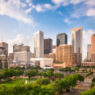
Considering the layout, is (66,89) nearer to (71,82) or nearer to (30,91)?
(71,82)

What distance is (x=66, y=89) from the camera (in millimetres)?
55125

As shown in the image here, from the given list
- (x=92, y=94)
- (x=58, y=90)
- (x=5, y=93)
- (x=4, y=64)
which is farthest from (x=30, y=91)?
(x=4, y=64)

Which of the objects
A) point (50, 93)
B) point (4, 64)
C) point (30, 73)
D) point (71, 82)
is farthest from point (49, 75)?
point (4, 64)

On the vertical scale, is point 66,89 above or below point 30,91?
below

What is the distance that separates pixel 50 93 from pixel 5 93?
44.5 ft

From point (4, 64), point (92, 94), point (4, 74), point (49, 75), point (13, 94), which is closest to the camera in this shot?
point (92, 94)

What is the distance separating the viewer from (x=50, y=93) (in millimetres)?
38844

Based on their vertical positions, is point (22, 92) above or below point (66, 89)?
above

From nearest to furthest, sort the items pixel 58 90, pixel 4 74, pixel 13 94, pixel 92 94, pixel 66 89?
1. pixel 92 94
2. pixel 13 94
3. pixel 58 90
4. pixel 66 89
5. pixel 4 74

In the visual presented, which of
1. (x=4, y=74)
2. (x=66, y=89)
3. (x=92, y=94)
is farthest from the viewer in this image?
(x=4, y=74)

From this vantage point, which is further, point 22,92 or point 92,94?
point 22,92

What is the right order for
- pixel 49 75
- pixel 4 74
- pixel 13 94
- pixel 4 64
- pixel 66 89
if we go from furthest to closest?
pixel 4 64 → pixel 49 75 → pixel 4 74 → pixel 66 89 → pixel 13 94

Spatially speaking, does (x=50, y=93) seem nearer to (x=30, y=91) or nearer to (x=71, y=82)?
(x=30, y=91)

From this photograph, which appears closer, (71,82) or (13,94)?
(13,94)
